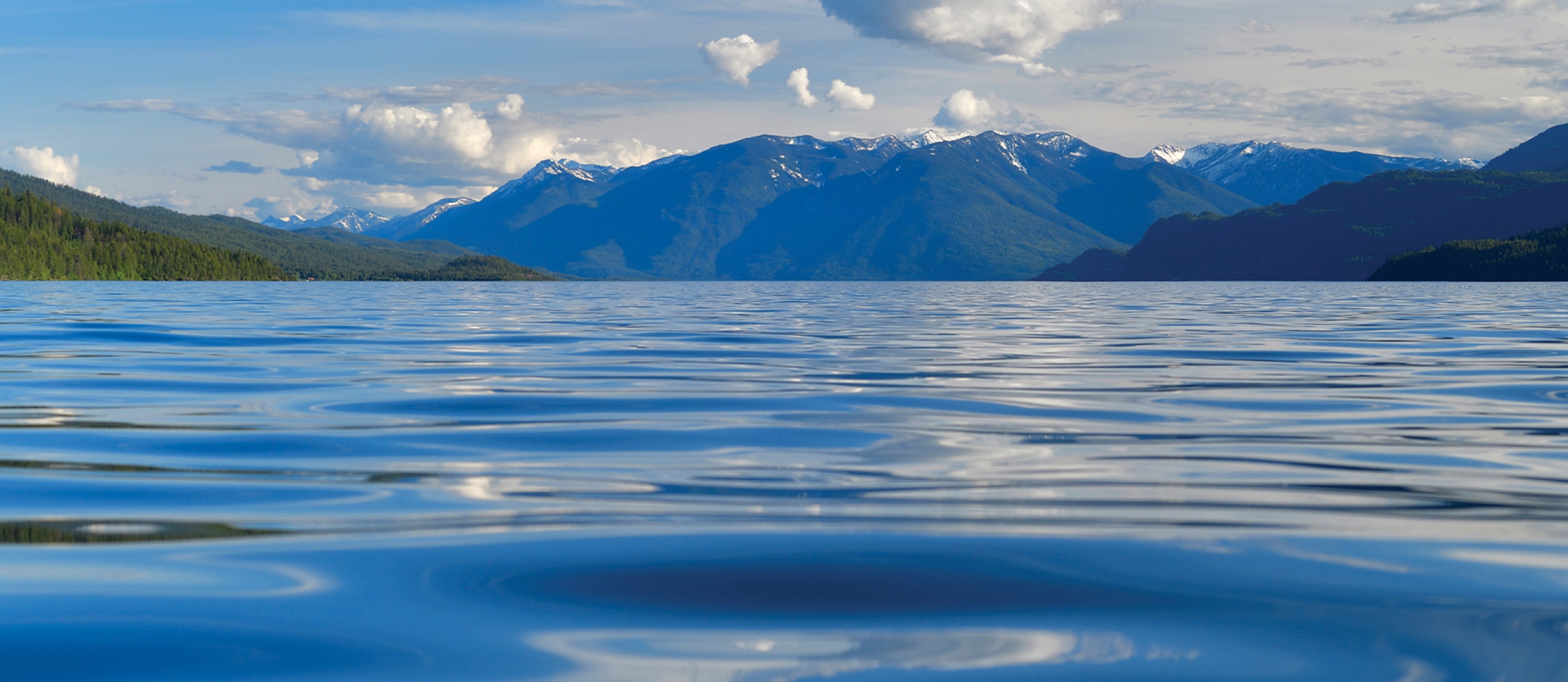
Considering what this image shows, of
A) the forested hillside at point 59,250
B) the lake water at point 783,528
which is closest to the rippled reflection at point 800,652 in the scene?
the lake water at point 783,528

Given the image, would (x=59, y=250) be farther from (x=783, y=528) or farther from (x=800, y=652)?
(x=800, y=652)

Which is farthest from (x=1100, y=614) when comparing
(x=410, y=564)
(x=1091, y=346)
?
(x=1091, y=346)

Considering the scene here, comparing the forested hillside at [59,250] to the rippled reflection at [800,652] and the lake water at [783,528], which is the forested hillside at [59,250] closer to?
the lake water at [783,528]

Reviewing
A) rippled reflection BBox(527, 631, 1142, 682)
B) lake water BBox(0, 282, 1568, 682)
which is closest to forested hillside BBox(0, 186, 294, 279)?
lake water BBox(0, 282, 1568, 682)

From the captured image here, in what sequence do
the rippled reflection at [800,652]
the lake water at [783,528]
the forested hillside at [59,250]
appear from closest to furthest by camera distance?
the rippled reflection at [800,652]
the lake water at [783,528]
the forested hillside at [59,250]

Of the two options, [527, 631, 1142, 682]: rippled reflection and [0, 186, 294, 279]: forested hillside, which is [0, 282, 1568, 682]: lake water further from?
[0, 186, 294, 279]: forested hillside

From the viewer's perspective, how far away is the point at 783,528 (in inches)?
219

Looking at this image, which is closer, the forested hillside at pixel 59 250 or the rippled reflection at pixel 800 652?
the rippled reflection at pixel 800 652

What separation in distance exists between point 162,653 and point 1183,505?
16.4 ft

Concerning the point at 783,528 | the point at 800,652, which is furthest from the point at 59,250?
the point at 800,652

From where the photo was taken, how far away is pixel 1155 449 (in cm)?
848

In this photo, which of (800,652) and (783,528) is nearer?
(800,652)

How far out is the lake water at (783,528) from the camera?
3.66m

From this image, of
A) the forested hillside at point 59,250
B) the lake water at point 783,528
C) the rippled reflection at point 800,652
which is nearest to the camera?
the rippled reflection at point 800,652
